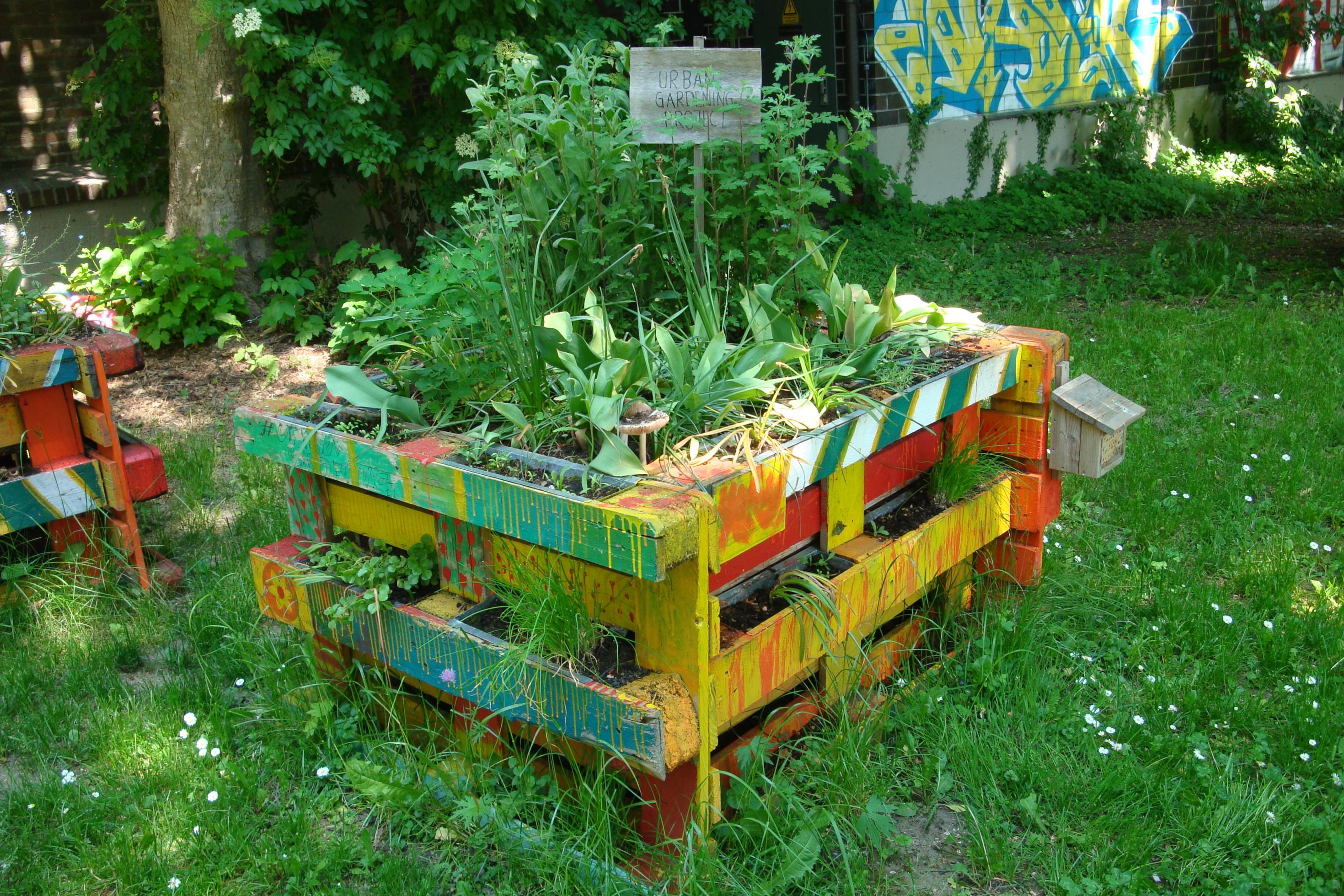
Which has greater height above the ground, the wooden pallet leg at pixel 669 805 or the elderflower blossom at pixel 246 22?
the elderflower blossom at pixel 246 22

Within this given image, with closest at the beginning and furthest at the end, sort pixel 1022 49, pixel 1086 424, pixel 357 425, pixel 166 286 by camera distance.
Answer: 1. pixel 357 425
2. pixel 1086 424
3. pixel 166 286
4. pixel 1022 49

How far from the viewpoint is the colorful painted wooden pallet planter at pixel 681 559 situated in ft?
6.80

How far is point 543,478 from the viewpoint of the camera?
2217mm

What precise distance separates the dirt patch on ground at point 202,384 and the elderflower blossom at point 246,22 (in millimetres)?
1609

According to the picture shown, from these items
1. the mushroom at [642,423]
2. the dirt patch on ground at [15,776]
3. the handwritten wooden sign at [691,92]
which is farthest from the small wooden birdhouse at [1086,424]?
the dirt patch on ground at [15,776]

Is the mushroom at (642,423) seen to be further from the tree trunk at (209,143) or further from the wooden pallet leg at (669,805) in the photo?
the tree trunk at (209,143)

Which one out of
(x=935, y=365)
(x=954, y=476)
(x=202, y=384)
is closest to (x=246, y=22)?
(x=202, y=384)

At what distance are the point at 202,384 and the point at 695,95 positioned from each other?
12.8ft

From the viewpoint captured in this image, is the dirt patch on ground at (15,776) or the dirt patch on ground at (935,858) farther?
the dirt patch on ground at (15,776)

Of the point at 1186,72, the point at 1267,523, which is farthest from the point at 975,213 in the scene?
the point at 1267,523

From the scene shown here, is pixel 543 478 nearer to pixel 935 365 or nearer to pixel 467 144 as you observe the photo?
pixel 935 365

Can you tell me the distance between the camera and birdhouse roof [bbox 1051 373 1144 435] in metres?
3.03

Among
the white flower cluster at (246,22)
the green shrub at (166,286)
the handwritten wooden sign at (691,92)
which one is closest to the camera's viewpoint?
the handwritten wooden sign at (691,92)

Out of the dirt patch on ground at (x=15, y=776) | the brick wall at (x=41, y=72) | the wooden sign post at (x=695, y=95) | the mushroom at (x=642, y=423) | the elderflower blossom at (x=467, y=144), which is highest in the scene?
the brick wall at (x=41, y=72)
